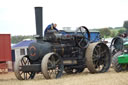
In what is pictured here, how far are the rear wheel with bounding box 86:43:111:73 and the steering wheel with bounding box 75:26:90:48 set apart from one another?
0.33 m

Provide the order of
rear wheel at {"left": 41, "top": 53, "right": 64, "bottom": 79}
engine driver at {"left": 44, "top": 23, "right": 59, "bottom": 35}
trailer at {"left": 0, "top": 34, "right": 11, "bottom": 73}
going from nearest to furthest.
→ rear wheel at {"left": 41, "top": 53, "right": 64, "bottom": 79} → engine driver at {"left": 44, "top": 23, "right": 59, "bottom": 35} → trailer at {"left": 0, "top": 34, "right": 11, "bottom": 73}

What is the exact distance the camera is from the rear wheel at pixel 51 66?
10.5 m

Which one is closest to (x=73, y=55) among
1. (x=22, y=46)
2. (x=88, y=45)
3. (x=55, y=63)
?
(x=88, y=45)

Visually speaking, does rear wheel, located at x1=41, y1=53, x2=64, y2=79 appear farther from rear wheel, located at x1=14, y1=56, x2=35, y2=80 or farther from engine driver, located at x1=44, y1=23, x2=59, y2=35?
engine driver, located at x1=44, y1=23, x2=59, y2=35

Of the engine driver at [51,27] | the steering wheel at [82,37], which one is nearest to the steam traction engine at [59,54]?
the steering wheel at [82,37]

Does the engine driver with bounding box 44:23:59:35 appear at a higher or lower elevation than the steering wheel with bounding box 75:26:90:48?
higher

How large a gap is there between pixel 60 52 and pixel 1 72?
7685 millimetres

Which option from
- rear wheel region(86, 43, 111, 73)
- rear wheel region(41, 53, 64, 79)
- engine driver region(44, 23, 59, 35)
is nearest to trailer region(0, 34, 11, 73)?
engine driver region(44, 23, 59, 35)

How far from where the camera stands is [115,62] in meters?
12.4

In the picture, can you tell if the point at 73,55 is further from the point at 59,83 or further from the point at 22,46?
the point at 22,46

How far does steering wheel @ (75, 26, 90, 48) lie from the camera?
41.3 ft

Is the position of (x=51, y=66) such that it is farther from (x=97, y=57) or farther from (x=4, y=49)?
(x=4, y=49)

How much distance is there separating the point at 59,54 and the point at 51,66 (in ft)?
4.02

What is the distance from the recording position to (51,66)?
428 inches
